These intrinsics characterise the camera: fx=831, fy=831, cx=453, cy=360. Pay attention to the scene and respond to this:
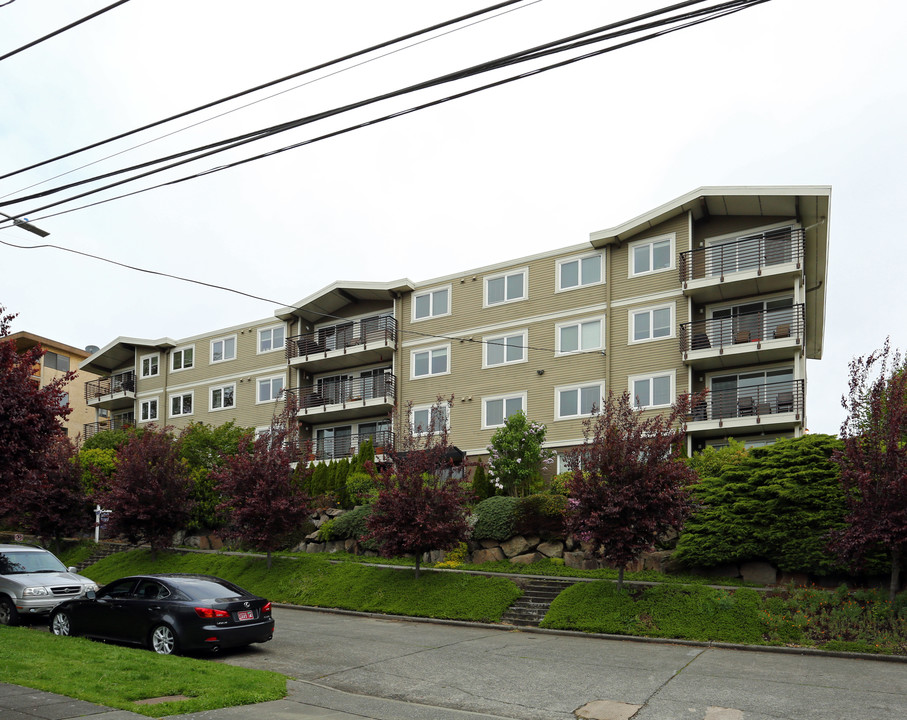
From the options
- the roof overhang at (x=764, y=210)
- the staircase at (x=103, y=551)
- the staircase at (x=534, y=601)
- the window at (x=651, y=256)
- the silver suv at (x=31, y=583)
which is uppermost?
the roof overhang at (x=764, y=210)

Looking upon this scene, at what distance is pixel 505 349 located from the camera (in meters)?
34.0

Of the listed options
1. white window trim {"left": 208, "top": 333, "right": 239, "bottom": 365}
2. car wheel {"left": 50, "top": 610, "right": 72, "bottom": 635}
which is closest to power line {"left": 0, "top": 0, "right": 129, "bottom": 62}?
car wheel {"left": 50, "top": 610, "right": 72, "bottom": 635}

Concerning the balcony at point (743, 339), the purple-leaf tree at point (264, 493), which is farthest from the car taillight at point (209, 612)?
the balcony at point (743, 339)

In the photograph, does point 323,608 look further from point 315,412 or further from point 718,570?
point 315,412

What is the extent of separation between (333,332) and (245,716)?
1243 inches

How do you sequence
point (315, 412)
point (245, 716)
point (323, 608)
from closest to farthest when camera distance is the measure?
1. point (245, 716)
2. point (323, 608)
3. point (315, 412)

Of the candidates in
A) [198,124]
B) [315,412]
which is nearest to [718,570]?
[198,124]

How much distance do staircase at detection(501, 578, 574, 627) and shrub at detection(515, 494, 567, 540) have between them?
3.21 meters

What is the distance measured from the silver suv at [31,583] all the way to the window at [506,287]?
20.4 metres

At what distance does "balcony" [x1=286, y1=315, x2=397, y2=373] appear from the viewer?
3759 cm

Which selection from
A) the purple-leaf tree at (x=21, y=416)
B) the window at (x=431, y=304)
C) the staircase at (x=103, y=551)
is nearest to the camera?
the purple-leaf tree at (x=21, y=416)

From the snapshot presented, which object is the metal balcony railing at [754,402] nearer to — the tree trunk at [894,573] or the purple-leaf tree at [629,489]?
the purple-leaf tree at [629,489]

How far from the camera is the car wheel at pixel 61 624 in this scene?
15.5 metres

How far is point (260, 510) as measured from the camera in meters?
24.5
